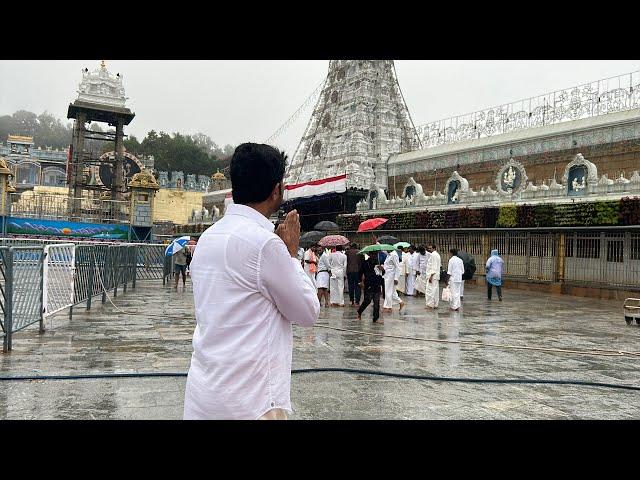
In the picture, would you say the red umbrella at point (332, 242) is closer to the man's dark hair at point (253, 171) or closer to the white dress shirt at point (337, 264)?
the white dress shirt at point (337, 264)

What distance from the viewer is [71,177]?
129 feet

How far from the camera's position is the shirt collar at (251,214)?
198 centimetres

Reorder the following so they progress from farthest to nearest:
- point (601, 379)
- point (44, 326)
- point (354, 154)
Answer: point (354, 154), point (44, 326), point (601, 379)

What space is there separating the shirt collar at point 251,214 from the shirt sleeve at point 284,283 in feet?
0.34

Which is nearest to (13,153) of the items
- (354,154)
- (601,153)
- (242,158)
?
(354,154)

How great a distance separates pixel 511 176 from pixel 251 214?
23977 millimetres

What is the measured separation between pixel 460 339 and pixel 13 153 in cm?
6993

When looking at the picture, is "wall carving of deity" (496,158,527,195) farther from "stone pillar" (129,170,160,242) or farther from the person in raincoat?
"stone pillar" (129,170,160,242)

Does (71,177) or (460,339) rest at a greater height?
(71,177)

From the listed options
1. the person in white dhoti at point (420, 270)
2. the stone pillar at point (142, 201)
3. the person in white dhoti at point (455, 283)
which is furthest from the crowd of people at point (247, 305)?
the stone pillar at point (142, 201)

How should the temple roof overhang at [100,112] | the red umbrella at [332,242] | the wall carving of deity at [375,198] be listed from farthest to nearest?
the temple roof overhang at [100,112] → the wall carving of deity at [375,198] → the red umbrella at [332,242]
